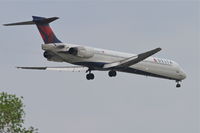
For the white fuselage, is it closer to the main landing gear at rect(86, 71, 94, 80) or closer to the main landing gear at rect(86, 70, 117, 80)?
the main landing gear at rect(86, 70, 117, 80)

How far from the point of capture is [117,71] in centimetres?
7925

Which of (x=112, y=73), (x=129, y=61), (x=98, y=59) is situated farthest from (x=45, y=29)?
(x=129, y=61)

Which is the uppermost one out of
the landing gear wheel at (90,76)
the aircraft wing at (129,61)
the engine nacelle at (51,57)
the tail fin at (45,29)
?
the tail fin at (45,29)

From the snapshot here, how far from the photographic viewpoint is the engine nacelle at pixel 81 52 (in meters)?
72.3

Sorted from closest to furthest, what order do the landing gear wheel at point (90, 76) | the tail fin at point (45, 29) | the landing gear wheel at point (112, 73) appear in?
the tail fin at point (45, 29)
the landing gear wheel at point (112, 73)
the landing gear wheel at point (90, 76)

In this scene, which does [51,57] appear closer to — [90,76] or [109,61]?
[109,61]

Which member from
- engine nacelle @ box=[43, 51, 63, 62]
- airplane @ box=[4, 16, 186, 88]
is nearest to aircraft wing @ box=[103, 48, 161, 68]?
airplane @ box=[4, 16, 186, 88]

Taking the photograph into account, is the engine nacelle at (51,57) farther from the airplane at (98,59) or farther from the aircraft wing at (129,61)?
the aircraft wing at (129,61)

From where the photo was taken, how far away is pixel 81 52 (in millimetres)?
73188

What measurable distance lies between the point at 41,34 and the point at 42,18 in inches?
62.4

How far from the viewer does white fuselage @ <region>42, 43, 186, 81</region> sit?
7219 centimetres

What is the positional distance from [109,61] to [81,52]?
17.5ft

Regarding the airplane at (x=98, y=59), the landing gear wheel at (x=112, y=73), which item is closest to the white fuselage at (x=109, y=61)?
the airplane at (x=98, y=59)

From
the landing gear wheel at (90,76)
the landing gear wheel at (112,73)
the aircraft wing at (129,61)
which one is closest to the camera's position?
the aircraft wing at (129,61)
